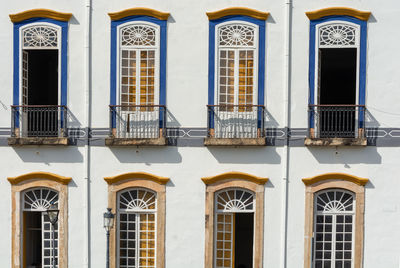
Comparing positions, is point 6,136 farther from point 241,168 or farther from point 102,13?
point 241,168

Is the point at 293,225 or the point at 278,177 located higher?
the point at 278,177

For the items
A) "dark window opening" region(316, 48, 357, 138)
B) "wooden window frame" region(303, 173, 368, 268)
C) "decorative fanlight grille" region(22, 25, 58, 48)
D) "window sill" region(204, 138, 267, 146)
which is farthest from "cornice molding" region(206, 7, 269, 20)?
"wooden window frame" region(303, 173, 368, 268)

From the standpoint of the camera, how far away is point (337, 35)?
553 inches

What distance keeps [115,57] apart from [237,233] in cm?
781

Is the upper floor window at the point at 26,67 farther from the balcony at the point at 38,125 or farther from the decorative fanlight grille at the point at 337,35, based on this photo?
the decorative fanlight grille at the point at 337,35

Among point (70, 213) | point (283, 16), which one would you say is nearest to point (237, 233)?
point (70, 213)

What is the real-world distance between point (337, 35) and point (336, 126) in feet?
7.01

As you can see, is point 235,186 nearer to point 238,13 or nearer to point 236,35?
point 236,35

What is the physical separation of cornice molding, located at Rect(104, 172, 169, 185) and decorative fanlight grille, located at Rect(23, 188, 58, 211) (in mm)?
1558

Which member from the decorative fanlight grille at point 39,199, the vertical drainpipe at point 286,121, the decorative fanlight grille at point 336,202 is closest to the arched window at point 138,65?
the decorative fanlight grille at point 39,199

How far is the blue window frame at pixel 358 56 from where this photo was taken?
13930mm

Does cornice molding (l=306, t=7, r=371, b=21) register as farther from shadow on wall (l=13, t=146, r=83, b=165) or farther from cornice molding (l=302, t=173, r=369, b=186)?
shadow on wall (l=13, t=146, r=83, b=165)

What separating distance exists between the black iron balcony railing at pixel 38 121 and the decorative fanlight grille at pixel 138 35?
2.25 m

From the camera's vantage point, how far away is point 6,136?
14633mm
